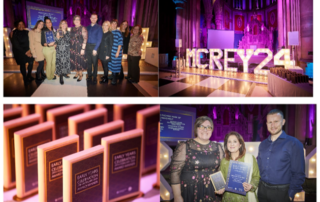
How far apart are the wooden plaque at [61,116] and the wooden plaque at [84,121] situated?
0.08 m

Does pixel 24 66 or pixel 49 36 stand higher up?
pixel 49 36

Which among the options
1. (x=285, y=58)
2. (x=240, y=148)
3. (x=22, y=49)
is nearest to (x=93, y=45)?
(x=22, y=49)

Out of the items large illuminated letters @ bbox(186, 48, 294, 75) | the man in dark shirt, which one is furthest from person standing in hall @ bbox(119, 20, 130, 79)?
large illuminated letters @ bbox(186, 48, 294, 75)

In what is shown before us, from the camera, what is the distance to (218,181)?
2346 millimetres

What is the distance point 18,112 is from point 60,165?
0.61 meters

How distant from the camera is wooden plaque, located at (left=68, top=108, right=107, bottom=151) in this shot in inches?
86.5

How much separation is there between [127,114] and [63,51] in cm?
79

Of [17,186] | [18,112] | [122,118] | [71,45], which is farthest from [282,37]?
[17,186]

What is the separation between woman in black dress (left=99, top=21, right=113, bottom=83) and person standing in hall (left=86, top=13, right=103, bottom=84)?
4 centimetres

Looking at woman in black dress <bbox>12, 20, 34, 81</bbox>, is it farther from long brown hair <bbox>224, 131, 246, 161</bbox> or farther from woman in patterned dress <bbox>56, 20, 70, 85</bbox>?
long brown hair <bbox>224, 131, 246, 161</bbox>

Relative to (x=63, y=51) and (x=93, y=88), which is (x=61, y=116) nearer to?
(x=93, y=88)

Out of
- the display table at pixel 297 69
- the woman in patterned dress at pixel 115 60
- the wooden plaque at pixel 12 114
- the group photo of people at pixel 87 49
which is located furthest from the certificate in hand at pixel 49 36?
the display table at pixel 297 69

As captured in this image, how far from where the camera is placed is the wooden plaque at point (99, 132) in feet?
7.07

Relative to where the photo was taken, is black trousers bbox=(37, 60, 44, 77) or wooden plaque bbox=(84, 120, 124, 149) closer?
wooden plaque bbox=(84, 120, 124, 149)
